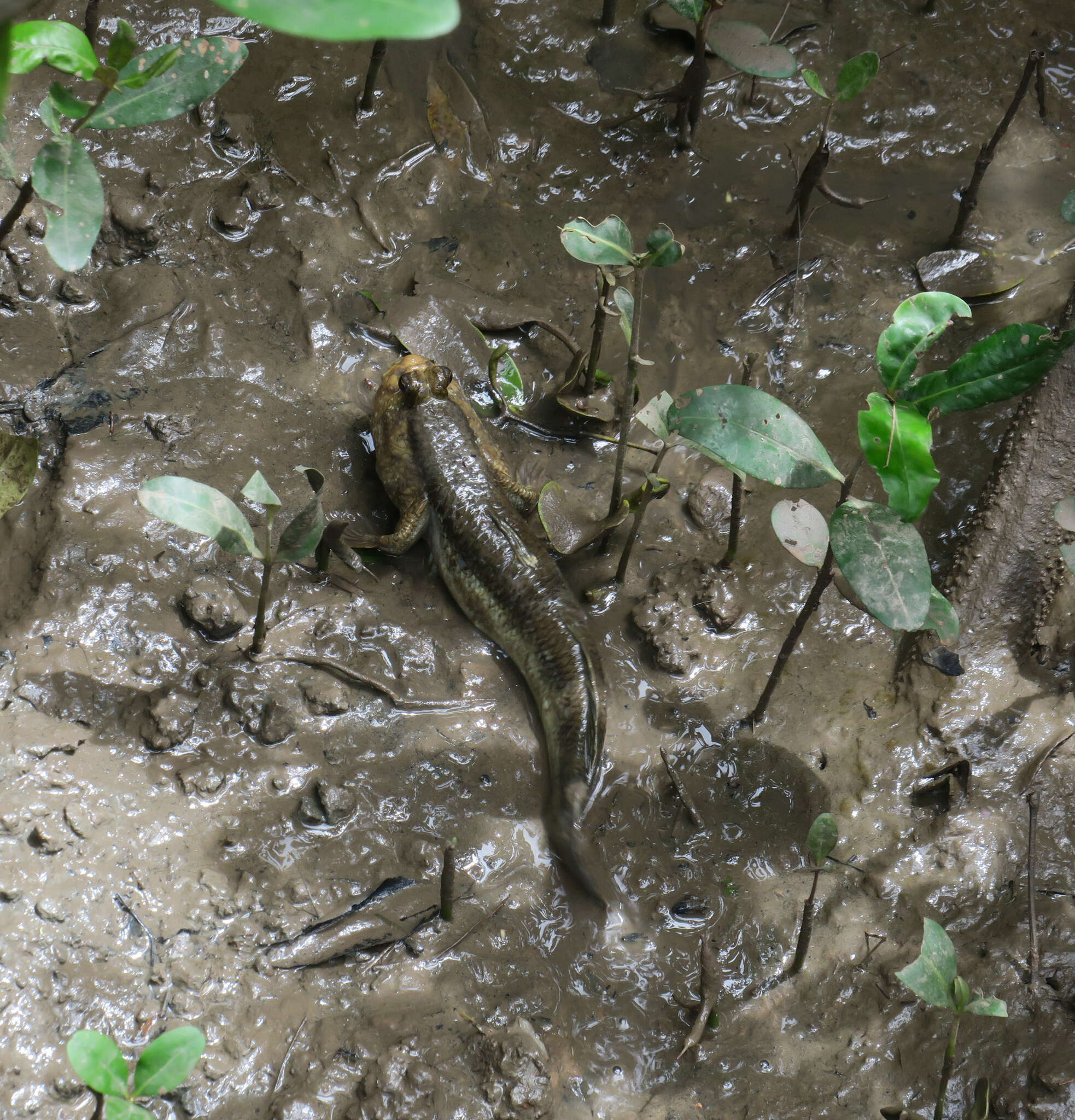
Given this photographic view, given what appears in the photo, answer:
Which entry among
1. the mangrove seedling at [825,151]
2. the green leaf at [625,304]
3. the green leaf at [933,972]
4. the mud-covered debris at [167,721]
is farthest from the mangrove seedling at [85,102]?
the green leaf at [933,972]

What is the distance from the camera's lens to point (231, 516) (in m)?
2.59

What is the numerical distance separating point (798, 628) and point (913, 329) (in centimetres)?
111

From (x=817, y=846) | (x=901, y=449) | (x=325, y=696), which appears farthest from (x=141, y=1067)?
(x=901, y=449)

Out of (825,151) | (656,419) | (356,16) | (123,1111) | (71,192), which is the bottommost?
(123,1111)

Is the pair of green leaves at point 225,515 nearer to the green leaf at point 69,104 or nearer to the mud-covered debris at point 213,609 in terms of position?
the mud-covered debris at point 213,609

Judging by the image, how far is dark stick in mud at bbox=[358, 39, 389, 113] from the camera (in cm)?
382

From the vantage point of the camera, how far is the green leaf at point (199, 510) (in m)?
2.43

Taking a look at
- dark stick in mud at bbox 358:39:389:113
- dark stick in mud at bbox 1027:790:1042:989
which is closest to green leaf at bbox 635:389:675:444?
dark stick in mud at bbox 1027:790:1042:989

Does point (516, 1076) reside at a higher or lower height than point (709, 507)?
lower

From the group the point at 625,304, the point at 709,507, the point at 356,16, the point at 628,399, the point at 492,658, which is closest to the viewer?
the point at 356,16

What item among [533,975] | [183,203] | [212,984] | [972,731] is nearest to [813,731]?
[972,731]

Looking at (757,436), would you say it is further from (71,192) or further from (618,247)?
(71,192)

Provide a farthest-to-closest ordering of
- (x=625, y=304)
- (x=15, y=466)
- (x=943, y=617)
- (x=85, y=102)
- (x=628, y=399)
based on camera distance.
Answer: (x=625, y=304) → (x=628, y=399) → (x=15, y=466) → (x=943, y=617) → (x=85, y=102)

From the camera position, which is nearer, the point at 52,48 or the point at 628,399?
the point at 52,48
